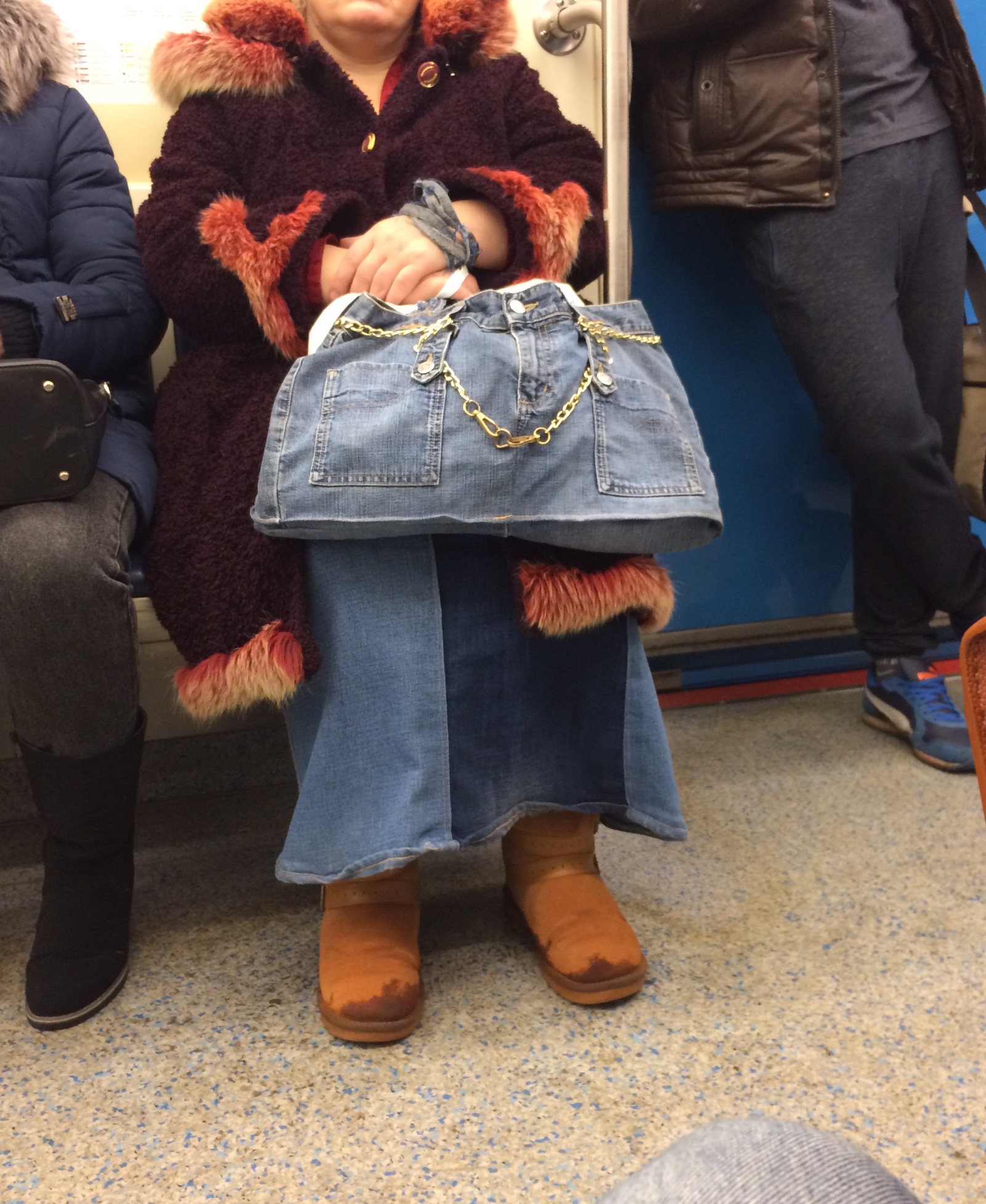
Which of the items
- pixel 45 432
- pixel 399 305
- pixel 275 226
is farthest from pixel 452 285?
pixel 45 432

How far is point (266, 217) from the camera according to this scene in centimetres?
96

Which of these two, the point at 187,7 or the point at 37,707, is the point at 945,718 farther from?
the point at 187,7

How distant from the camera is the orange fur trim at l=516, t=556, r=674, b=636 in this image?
903 millimetres

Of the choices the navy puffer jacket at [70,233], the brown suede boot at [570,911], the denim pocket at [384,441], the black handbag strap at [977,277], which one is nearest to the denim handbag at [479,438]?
Result: the denim pocket at [384,441]

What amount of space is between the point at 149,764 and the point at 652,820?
0.82 meters

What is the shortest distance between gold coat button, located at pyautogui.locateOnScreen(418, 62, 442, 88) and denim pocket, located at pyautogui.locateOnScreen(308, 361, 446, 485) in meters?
0.46

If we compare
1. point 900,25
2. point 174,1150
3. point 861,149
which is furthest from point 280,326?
point 900,25

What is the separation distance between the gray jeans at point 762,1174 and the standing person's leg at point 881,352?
1.24 meters

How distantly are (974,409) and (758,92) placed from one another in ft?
1.83

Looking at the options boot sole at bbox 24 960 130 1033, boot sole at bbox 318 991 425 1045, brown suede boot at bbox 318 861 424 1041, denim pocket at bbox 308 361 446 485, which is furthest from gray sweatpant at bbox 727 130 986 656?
boot sole at bbox 24 960 130 1033

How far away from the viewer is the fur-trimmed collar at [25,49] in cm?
111

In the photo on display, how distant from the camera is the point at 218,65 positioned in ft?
3.40

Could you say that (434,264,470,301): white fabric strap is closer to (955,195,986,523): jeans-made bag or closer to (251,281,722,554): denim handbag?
(251,281,722,554): denim handbag

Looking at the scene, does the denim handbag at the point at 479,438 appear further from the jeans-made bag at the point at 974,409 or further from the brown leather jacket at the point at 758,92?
the jeans-made bag at the point at 974,409
